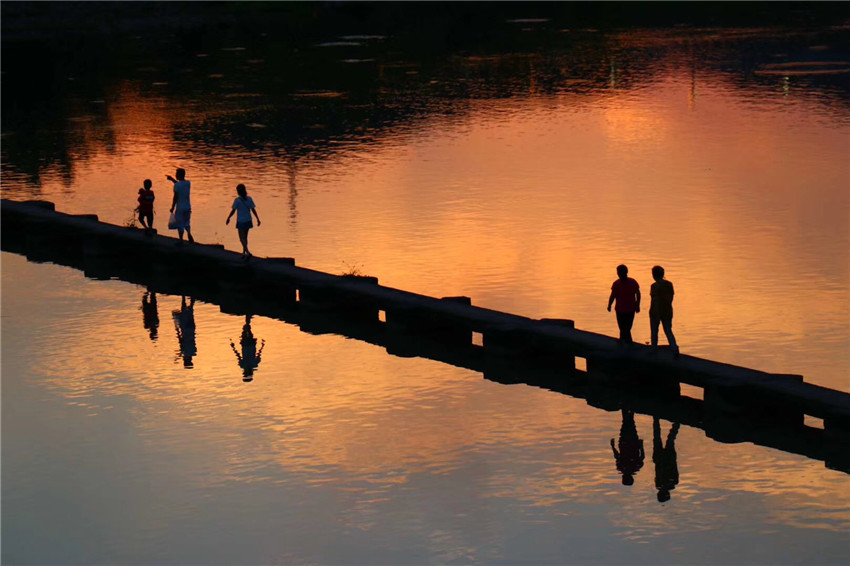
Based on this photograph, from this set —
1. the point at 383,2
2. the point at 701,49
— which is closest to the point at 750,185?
the point at 701,49

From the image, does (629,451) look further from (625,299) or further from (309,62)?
(309,62)

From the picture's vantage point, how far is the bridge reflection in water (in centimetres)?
2264

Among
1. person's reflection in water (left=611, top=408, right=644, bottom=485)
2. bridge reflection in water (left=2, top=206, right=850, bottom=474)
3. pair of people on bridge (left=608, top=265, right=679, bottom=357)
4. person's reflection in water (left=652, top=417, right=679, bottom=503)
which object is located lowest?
person's reflection in water (left=652, top=417, right=679, bottom=503)

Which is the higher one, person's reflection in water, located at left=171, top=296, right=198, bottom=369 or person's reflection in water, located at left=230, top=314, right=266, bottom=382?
person's reflection in water, located at left=171, top=296, right=198, bottom=369

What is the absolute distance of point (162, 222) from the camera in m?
40.4

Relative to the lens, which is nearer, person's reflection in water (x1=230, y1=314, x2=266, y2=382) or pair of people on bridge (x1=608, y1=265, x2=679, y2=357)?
pair of people on bridge (x1=608, y1=265, x2=679, y2=357)

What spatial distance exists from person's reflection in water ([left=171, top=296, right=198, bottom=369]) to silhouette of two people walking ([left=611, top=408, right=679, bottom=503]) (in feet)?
26.2

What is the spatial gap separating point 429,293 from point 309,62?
48.1 m

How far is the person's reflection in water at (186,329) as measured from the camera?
27.9 m

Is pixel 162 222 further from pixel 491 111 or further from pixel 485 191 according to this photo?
pixel 491 111

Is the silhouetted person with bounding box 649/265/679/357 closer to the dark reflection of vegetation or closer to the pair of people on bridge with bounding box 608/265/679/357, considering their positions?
the pair of people on bridge with bounding box 608/265/679/357

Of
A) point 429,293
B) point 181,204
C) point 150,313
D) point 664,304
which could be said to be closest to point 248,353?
point 150,313

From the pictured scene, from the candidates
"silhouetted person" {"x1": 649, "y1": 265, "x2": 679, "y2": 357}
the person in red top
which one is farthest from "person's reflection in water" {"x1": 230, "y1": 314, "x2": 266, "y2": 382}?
"silhouetted person" {"x1": 649, "y1": 265, "x2": 679, "y2": 357}

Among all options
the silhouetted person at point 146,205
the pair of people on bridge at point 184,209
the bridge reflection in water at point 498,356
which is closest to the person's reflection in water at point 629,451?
the bridge reflection in water at point 498,356
